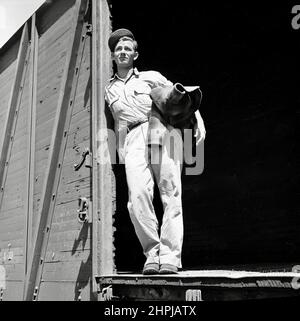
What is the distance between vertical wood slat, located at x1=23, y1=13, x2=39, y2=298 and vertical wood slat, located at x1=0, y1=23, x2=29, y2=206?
313mm

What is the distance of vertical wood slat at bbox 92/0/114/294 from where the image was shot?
4.23 m

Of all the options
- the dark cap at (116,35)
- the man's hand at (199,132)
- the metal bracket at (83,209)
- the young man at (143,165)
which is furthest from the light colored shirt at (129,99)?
the metal bracket at (83,209)

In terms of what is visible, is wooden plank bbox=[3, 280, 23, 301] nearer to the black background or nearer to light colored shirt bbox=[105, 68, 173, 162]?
the black background

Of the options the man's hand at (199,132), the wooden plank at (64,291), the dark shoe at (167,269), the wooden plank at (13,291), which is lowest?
the dark shoe at (167,269)

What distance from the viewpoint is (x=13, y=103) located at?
6.91 metres

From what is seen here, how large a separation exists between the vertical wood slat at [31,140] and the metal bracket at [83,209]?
146 cm

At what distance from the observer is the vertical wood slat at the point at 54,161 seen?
5212 mm

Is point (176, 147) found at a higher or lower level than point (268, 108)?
lower

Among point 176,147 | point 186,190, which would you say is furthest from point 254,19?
point 176,147

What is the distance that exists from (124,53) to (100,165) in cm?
98

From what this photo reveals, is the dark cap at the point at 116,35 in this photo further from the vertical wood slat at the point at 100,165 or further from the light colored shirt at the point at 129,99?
the light colored shirt at the point at 129,99

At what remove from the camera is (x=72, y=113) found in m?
5.18
